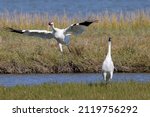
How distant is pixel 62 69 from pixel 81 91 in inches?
219

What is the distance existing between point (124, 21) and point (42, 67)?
20.7 feet

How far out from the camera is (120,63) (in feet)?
62.0

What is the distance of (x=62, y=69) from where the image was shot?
1883 centimetres

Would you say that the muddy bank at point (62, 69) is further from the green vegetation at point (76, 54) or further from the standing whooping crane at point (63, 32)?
the standing whooping crane at point (63, 32)

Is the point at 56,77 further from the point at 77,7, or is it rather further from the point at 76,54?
the point at 77,7

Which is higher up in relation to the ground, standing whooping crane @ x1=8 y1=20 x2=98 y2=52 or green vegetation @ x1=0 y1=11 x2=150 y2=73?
standing whooping crane @ x1=8 y1=20 x2=98 y2=52

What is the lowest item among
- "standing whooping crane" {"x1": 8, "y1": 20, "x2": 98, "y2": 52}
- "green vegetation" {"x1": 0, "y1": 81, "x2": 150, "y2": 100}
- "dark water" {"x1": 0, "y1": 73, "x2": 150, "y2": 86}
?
"dark water" {"x1": 0, "y1": 73, "x2": 150, "y2": 86}

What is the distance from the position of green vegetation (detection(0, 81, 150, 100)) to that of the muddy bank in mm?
4465

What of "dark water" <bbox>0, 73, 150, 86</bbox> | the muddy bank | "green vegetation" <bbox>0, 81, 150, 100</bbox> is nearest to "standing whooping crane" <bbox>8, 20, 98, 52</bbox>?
"dark water" <bbox>0, 73, 150, 86</bbox>

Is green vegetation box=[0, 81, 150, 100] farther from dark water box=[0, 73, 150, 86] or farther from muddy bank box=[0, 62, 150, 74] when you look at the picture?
muddy bank box=[0, 62, 150, 74]

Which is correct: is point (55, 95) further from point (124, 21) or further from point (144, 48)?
point (124, 21)

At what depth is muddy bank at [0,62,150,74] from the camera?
1870 cm

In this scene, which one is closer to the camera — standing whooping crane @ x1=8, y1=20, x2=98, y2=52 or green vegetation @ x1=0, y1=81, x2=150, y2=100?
green vegetation @ x1=0, y1=81, x2=150, y2=100

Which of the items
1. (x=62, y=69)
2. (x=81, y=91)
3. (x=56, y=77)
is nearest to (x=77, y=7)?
(x=62, y=69)
